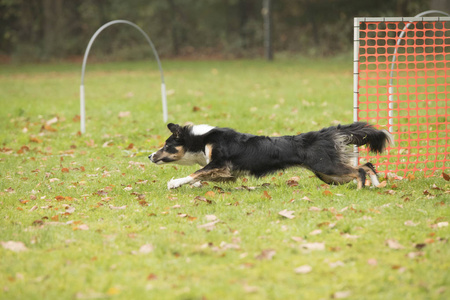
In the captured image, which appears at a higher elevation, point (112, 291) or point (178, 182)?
point (178, 182)

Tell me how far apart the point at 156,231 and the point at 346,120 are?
653 cm

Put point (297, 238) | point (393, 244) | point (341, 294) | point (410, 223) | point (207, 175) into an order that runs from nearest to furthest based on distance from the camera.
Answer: point (341, 294), point (393, 244), point (297, 238), point (410, 223), point (207, 175)

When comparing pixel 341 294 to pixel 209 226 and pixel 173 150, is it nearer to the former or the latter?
pixel 209 226

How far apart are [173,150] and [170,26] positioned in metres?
28.1

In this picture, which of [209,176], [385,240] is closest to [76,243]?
[209,176]

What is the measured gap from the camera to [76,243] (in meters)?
4.54

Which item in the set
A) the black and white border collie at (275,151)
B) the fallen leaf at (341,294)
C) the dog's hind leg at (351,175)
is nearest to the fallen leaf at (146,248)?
the fallen leaf at (341,294)

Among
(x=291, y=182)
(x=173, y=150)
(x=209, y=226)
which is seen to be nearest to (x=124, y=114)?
(x=173, y=150)

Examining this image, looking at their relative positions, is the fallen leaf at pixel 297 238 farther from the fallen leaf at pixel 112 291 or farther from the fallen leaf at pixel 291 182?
the fallen leaf at pixel 291 182

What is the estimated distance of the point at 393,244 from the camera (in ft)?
13.9

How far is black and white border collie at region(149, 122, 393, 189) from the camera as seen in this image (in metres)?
5.98

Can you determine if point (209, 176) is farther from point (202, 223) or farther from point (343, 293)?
point (343, 293)

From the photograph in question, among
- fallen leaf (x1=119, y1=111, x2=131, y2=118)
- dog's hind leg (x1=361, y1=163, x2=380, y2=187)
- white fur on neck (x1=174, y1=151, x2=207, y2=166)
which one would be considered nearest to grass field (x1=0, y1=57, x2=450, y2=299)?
dog's hind leg (x1=361, y1=163, x2=380, y2=187)

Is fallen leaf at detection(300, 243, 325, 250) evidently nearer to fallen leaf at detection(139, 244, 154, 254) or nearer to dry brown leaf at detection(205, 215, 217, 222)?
dry brown leaf at detection(205, 215, 217, 222)
